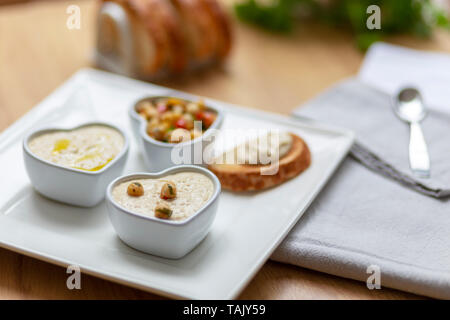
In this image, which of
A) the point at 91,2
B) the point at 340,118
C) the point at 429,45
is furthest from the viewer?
→ the point at 91,2

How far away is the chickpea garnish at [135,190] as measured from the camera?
1380 mm

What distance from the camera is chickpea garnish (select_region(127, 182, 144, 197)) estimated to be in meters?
1.38

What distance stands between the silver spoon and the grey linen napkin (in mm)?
22

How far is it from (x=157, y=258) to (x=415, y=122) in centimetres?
106

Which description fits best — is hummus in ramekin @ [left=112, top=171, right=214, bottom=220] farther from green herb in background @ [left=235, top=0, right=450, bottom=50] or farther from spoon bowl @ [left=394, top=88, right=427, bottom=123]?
green herb in background @ [left=235, top=0, right=450, bottom=50]

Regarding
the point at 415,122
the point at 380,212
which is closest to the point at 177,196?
the point at 380,212

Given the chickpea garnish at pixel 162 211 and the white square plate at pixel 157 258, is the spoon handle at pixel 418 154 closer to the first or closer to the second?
the white square plate at pixel 157 258

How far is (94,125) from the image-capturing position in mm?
1684

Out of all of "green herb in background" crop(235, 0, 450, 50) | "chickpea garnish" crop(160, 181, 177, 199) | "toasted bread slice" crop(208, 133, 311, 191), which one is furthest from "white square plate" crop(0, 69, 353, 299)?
"green herb in background" crop(235, 0, 450, 50)
